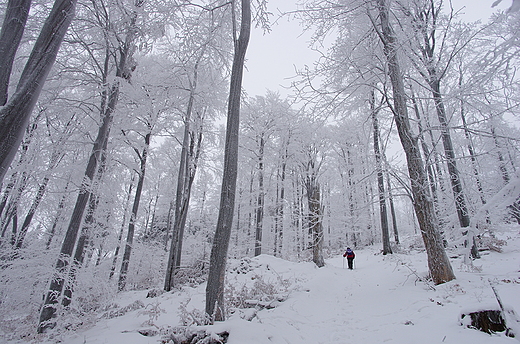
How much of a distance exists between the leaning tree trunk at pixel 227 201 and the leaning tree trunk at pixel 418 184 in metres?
3.20

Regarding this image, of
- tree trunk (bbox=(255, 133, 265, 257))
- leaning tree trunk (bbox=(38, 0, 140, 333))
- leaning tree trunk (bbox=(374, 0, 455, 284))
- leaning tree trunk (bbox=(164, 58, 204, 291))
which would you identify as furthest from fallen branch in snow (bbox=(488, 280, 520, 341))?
tree trunk (bbox=(255, 133, 265, 257))

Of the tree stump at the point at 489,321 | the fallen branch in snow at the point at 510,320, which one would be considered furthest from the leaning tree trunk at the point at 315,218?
the fallen branch in snow at the point at 510,320

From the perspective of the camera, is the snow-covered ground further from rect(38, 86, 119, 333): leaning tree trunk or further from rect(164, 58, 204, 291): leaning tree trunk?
rect(164, 58, 204, 291): leaning tree trunk

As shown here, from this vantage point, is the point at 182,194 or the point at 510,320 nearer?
the point at 510,320

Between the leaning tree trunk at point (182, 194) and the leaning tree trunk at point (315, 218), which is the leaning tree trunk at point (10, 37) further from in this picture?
the leaning tree trunk at point (315, 218)

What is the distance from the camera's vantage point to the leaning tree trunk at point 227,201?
12.0 ft

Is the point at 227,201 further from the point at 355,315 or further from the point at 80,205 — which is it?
the point at 80,205

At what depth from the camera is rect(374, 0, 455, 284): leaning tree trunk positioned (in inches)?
193

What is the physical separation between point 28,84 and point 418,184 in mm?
6993

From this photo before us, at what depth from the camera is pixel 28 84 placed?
9.27ft

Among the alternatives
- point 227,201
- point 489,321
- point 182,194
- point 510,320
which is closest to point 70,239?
point 227,201

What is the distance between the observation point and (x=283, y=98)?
18.5 m

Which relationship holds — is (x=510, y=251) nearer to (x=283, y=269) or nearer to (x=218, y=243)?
(x=283, y=269)

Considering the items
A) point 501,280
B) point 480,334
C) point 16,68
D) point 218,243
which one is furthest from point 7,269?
point 501,280
